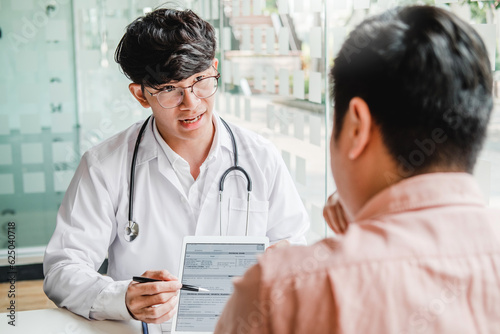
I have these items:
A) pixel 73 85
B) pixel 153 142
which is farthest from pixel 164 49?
pixel 73 85

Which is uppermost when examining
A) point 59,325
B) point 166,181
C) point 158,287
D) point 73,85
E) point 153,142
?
point 73,85

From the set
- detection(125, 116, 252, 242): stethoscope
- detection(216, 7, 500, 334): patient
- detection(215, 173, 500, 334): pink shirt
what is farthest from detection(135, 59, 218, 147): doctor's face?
detection(215, 173, 500, 334): pink shirt

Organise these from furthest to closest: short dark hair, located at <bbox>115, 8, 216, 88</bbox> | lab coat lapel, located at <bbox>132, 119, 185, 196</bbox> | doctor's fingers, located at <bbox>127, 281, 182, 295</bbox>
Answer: lab coat lapel, located at <bbox>132, 119, 185, 196</bbox> < short dark hair, located at <bbox>115, 8, 216, 88</bbox> < doctor's fingers, located at <bbox>127, 281, 182, 295</bbox>

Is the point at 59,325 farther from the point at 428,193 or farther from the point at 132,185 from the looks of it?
the point at 428,193

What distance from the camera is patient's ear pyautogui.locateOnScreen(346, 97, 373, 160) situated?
60 cm

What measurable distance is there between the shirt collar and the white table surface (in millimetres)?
812

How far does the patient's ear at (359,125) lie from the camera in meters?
0.60

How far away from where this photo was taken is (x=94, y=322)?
124 cm

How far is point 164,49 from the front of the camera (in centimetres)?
144

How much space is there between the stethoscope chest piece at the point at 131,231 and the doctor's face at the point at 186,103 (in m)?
0.29

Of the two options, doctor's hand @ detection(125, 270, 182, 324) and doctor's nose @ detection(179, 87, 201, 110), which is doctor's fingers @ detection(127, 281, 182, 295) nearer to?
doctor's hand @ detection(125, 270, 182, 324)

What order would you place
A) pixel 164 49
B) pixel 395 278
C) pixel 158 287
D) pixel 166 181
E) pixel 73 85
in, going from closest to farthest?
pixel 395 278 → pixel 158 287 → pixel 164 49 → pixel 166 181 → pixel 73 85

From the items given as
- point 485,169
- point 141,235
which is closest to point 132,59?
point 141,235

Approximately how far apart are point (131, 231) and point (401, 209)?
105 cm
